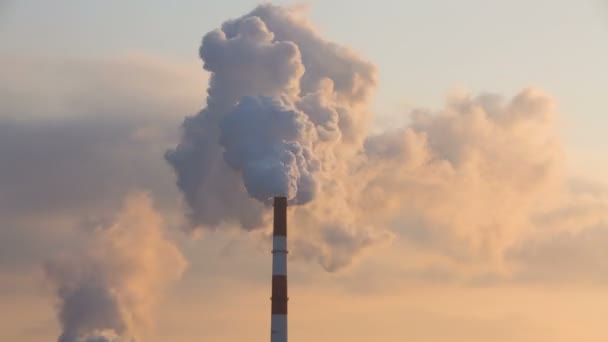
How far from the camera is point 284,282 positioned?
5991 cm

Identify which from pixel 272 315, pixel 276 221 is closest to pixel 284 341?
→ pixel 272 315

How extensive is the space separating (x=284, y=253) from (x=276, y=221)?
5.67 feet

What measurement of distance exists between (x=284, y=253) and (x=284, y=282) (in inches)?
58.9

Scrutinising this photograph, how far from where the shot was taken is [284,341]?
196 ft

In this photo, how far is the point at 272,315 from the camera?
59.7 meters

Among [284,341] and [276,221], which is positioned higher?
[276,221]

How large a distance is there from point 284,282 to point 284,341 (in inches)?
119

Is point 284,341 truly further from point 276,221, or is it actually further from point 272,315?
point 276,221

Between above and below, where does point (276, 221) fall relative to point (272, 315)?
above

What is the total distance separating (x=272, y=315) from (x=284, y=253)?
10.6ft

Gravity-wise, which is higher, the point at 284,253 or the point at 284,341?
the point at 284,253

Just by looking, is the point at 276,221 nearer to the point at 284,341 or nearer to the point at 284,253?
the point at 284,253

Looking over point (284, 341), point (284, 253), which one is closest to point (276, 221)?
point (284, 253)
